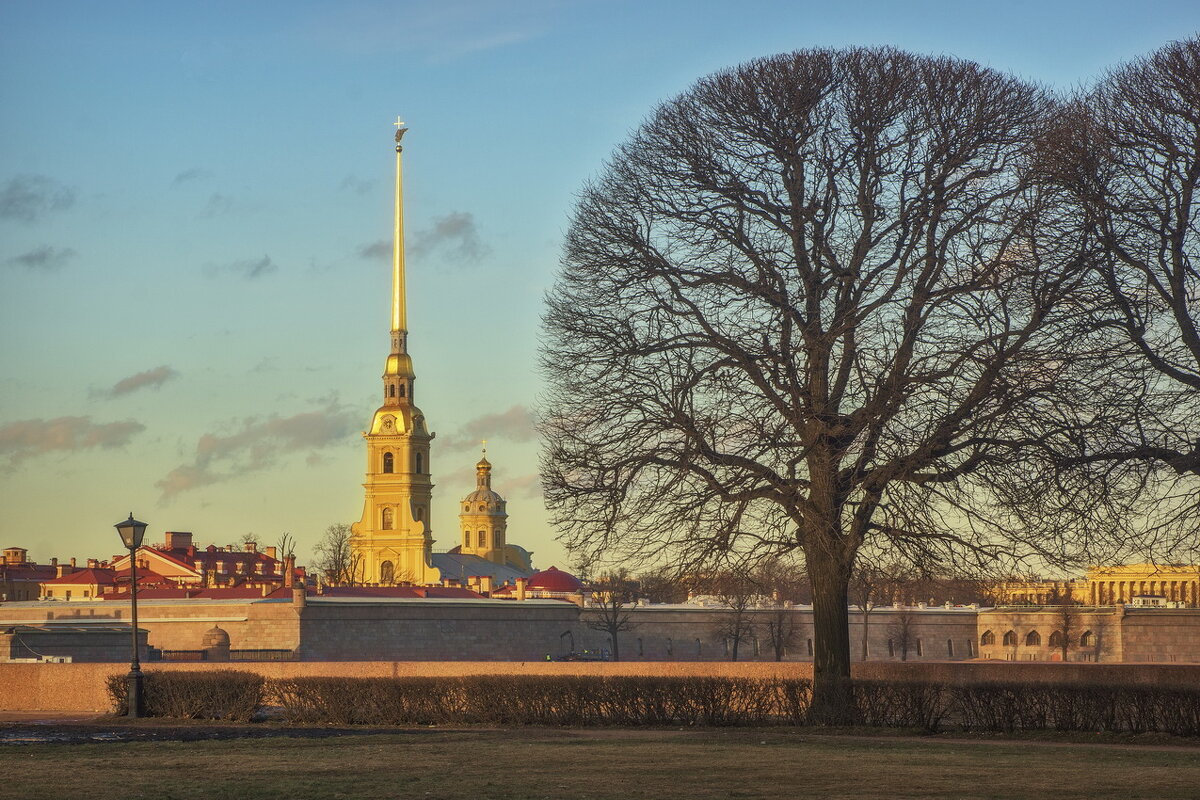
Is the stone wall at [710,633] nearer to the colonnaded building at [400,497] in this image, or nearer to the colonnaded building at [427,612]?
the colonnaded building at [427,612]

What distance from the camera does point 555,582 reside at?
128 meters

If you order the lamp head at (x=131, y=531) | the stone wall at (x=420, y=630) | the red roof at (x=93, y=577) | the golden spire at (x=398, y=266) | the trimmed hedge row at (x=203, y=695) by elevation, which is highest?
the golden spire at (x=398, y=266)

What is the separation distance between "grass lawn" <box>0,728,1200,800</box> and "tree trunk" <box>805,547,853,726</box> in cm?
209

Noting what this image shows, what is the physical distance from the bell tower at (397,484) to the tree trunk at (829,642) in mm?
112406

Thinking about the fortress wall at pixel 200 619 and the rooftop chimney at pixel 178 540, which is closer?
the fortress wall at pixel 200 619

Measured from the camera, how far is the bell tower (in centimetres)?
13812

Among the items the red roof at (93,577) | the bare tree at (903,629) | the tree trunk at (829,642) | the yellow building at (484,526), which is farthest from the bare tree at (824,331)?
the yellow building at (484,526)

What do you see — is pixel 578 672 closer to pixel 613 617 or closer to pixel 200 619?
pixel 200 619

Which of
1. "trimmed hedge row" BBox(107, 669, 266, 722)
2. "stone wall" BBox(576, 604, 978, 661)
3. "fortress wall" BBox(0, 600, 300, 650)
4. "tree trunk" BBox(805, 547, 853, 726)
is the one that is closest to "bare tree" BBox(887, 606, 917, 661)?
"stone wall" BBox(576, 604, 978, 661)

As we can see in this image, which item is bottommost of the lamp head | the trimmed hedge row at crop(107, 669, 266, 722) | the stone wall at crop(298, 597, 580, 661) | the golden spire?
the stone wall at crop(298, 597, 580, 661)

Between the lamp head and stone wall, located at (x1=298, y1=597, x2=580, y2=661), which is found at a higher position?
the lamp head

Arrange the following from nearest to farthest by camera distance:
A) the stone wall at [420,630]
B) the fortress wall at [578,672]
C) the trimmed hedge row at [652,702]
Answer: the trimmed hedge row at [652,702] → the fortress wall at [578,672] → the stone wall at [420,630]

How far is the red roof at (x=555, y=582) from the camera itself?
125m

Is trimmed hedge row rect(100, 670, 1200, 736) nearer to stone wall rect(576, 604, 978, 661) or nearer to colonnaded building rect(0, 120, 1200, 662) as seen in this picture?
colonnaded building rect(0, 120, 1200, 662)
